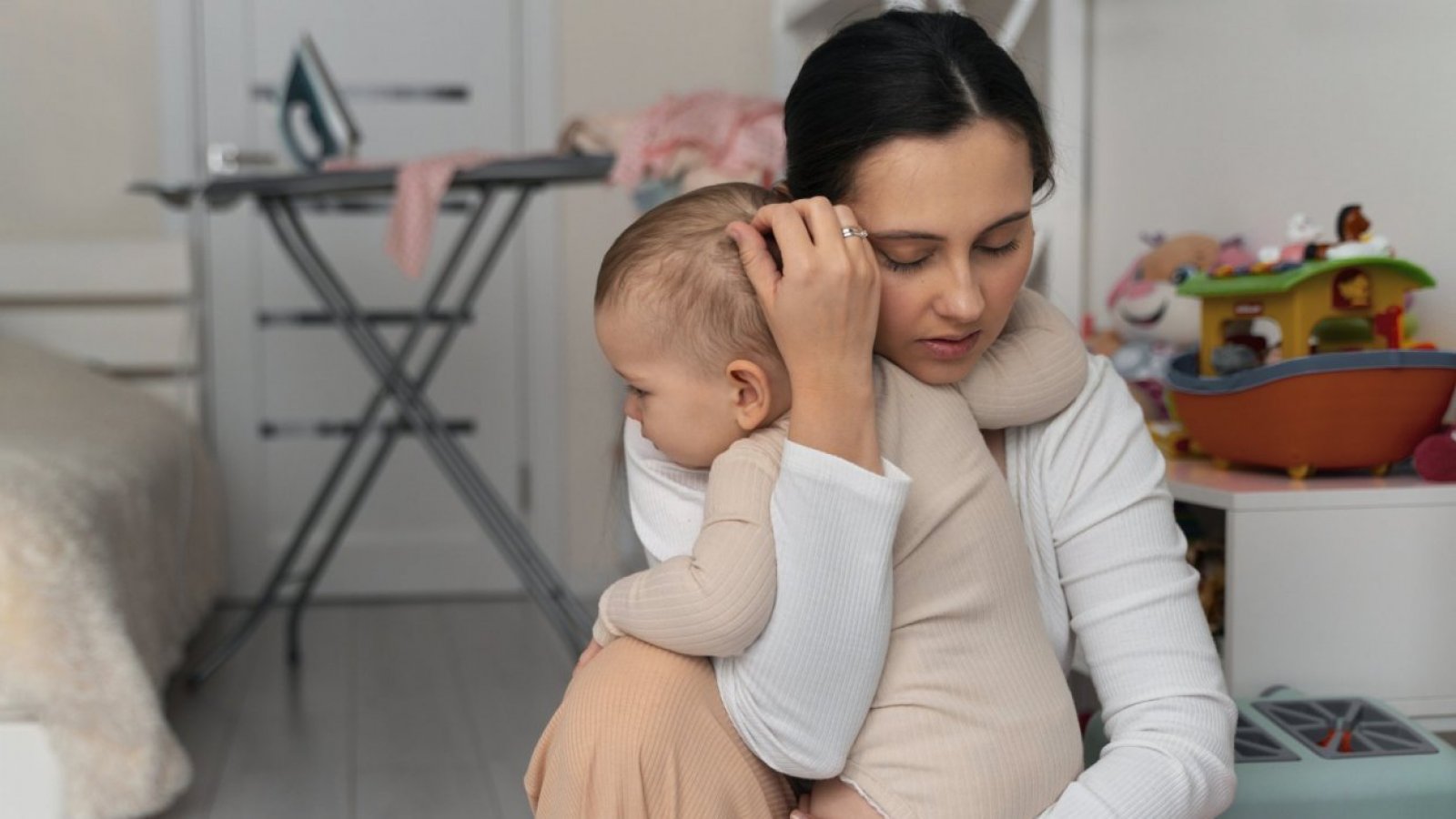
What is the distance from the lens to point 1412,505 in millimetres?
1517

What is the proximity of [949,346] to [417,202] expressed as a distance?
1.52 metres

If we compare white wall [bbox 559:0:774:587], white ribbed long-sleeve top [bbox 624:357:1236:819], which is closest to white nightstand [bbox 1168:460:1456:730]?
white ribbed long-sleeve top [bbox 624:357:1236:819]

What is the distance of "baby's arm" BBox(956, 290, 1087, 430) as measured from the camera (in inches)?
39.6

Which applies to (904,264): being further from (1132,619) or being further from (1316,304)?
(1316,304)

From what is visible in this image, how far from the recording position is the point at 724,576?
2.83ft

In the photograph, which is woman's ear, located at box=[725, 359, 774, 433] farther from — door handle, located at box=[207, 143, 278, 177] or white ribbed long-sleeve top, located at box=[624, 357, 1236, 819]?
door handle, located at box=[207, 143, 278, 177]

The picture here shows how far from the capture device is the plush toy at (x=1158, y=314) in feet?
6.96

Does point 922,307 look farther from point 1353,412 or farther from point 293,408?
point 293,408

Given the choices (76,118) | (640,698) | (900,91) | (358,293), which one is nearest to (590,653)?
(640,698)

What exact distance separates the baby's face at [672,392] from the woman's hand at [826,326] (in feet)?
0.27

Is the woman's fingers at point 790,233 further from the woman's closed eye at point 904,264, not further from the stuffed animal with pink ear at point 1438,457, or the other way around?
the stuffed animal with pink ear at point 1438,457

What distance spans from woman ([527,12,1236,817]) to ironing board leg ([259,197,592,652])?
150 cm

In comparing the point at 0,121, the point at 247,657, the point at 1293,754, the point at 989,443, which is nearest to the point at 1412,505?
the point at 1293,754

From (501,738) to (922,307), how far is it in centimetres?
171
